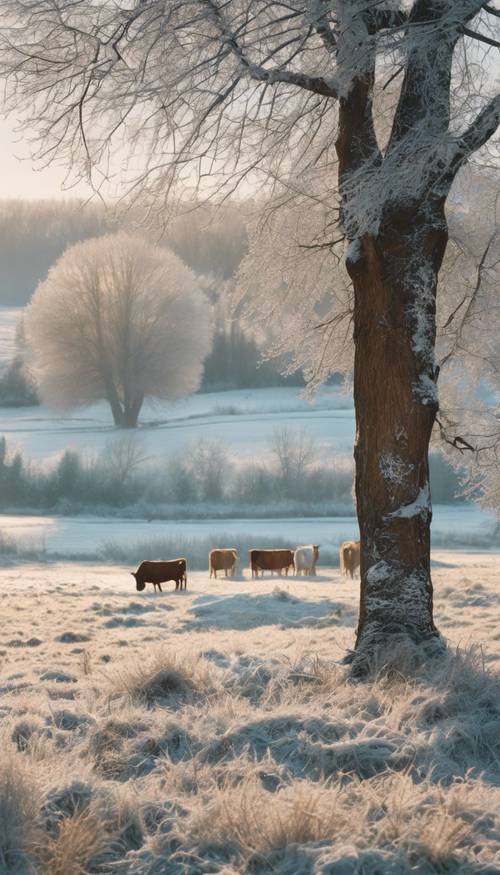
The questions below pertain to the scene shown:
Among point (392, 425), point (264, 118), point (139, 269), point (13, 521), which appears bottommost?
point (13, 521)

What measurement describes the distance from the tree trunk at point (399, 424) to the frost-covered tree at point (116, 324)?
53322 mm

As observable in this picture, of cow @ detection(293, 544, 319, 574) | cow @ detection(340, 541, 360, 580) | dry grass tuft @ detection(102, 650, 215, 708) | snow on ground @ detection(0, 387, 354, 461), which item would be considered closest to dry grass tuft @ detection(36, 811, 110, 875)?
dry grass tuft @ detection(102, 650, 215, 708)

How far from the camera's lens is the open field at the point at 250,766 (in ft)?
13.9

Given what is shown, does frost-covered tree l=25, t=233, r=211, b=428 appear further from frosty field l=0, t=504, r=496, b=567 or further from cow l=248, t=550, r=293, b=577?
cow l=248, t=550, r=293, b=577

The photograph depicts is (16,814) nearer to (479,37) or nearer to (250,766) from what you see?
(250,766)

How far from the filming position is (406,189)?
26.8 ft

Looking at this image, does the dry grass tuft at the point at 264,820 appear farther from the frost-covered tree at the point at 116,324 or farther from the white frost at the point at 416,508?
the frost-covered tree at the point at 116,324

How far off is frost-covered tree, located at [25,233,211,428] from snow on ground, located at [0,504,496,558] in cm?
1685

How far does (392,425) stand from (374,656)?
200 cm

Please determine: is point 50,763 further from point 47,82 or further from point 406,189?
point 47,82

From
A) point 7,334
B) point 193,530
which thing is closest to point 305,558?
point 193,530

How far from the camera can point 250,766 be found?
5.17 m

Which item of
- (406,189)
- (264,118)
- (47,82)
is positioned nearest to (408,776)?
(406,189)

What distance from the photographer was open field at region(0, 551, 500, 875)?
4.23 meters
